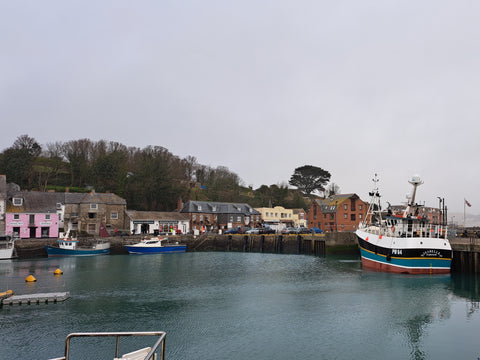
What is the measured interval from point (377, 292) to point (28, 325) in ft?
84.2

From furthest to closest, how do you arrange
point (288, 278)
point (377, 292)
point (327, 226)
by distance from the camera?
1. point (327, 226)
2. point (288, 278)
3. point (377, 292)

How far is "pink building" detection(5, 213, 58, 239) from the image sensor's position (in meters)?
63.2

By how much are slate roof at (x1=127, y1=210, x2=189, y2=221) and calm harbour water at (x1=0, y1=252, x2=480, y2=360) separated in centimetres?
3301

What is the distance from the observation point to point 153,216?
78.1m

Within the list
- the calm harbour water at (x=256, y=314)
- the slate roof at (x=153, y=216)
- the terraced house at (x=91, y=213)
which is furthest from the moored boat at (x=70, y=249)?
the calm harbour water at (x=256, y=314)

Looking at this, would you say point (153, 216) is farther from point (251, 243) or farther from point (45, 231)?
point (251, 243)

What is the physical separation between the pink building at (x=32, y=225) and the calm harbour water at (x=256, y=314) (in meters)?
23.4

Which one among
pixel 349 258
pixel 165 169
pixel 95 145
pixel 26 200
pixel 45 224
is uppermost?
pixel 95 145

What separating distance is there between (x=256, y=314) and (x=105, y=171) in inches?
2740

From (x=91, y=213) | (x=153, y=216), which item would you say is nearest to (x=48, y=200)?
(x=91, y=213)

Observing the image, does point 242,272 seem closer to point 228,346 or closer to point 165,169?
point 228,346

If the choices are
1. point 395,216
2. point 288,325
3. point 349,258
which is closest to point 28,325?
point 288,325

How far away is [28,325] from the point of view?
22.1 m

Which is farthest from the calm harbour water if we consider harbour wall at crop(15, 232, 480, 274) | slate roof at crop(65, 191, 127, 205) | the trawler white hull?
slate roof at crop(65, 191, 127, 205)
